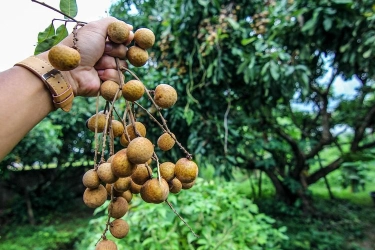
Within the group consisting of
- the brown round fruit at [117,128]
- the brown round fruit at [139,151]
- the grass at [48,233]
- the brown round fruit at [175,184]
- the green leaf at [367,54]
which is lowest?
the grass at [48,233]

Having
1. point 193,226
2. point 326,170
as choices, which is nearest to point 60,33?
point 193,226

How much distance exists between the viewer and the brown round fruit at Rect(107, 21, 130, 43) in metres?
0.58

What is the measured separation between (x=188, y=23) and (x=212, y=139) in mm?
819

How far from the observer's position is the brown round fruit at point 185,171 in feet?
1.72

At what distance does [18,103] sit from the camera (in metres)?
0.55

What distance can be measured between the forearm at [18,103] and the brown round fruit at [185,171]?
27cm

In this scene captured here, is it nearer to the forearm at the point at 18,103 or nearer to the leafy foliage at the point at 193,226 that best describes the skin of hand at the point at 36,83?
the forearm at the point at 18,103

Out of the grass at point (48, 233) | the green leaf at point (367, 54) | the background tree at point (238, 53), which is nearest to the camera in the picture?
the green leaf at point (367, 54)

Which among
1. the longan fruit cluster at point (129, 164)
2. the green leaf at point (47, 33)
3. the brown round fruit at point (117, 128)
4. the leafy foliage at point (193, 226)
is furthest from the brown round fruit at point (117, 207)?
the leafy foliage at point (193, 226)

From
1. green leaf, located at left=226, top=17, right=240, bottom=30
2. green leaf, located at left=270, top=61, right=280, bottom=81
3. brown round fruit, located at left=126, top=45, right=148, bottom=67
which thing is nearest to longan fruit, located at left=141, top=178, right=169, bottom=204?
brown round fruit, located at left=126, top=45, right=148, bottom=67

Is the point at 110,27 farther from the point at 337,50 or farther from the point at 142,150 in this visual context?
the point at 337,50

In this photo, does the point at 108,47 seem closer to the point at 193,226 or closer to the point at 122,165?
the point at 122,165

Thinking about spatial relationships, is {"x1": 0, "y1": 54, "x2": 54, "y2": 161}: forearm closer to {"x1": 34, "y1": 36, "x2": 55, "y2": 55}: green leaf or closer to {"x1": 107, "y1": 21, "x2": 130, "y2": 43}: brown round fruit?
{"x1": 34, "y1": 36, "x2": 55, "y2": 55}: green leaf

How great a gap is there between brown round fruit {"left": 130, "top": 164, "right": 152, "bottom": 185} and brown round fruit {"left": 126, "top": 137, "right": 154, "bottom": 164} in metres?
0.04
